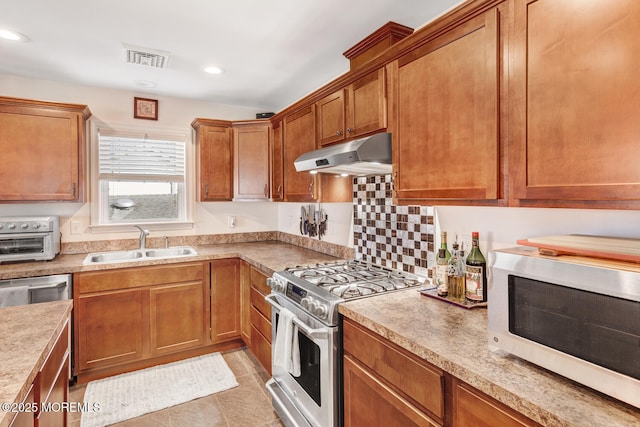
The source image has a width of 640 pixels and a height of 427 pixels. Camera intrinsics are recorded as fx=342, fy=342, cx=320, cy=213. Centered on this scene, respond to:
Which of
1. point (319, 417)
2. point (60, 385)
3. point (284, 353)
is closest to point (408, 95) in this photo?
point (284, 353)

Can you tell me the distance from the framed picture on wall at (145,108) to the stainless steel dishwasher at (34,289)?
1.61 m

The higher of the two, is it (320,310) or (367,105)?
(367,105)

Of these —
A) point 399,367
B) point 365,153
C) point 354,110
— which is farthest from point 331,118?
point 399,367

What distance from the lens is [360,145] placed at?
1737 millimetres

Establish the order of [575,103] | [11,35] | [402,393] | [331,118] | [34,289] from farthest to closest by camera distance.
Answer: [34,289], [331,118], [11,35], [402,393], [575,103]

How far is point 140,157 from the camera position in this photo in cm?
336

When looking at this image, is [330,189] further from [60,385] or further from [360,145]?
[60,385]

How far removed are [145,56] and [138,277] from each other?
66.0 inches

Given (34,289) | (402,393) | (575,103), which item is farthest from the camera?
(34,289)

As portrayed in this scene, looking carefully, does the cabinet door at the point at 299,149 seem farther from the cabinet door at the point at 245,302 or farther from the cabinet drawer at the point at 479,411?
the cabinet drawer at the point at 479,411

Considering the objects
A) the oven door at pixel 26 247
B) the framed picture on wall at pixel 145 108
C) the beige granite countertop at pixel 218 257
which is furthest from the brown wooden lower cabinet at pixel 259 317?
the framed picture on wall at pixel 145 108

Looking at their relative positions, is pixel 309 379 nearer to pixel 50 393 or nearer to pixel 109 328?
pixel 50 393

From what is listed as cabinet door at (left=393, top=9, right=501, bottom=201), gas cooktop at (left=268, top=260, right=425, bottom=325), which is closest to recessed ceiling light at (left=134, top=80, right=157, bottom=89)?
gas cooktop at (left=268, top=260, right=425, bottom=325)

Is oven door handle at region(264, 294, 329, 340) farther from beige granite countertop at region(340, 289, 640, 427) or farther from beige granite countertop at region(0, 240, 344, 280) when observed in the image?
beige granite countertop at region(0, 240, 344, 280)
